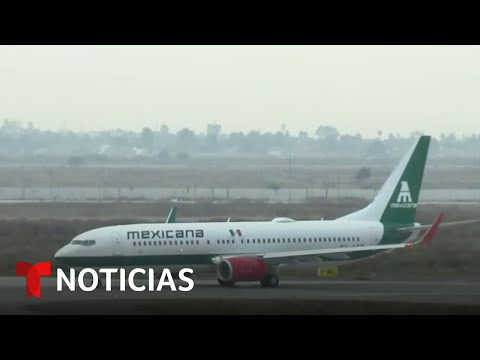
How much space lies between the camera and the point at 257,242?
48.2 metres

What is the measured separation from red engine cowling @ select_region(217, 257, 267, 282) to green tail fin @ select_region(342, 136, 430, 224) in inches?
279

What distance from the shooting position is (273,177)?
14312cm

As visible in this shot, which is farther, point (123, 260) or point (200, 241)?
point (200, 241)

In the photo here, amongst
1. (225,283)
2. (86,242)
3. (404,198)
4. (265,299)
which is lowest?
(225,283)

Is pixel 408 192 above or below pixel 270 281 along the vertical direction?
above

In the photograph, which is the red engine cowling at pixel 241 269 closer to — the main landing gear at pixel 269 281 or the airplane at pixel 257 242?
the airplane at pixel 257 242

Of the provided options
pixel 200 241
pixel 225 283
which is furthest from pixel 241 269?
pixel 200 241

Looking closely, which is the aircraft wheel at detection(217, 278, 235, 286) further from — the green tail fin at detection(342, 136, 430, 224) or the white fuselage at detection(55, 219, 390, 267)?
the green tail fin at detection(342, 136, 430, 224)

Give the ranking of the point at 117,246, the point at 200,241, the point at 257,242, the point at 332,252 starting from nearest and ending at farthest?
the point at 117,246 → the point at 200,241 → the point at 332,252 → the point at 257,242

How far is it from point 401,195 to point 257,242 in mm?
7776

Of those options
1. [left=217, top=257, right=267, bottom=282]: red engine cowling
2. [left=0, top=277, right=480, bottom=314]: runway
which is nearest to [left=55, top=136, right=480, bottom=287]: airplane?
[left=217, top=257, right=267, bottom=282]: red engine cowling

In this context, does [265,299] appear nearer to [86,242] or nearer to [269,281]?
[269,281]

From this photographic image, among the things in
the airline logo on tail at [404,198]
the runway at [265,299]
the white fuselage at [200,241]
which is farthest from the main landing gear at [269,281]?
the airline logo on tail at [404,198]

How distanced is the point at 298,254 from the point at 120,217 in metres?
34.2
